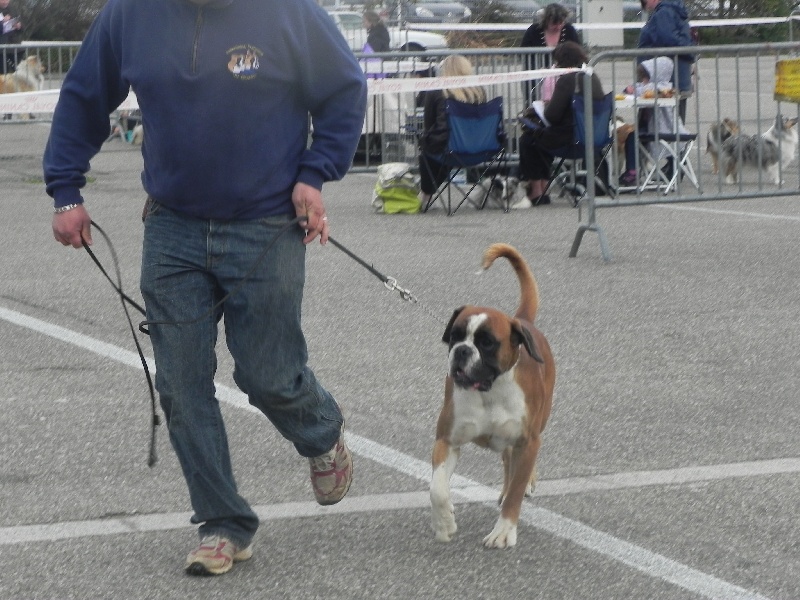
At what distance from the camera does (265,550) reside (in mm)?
4250

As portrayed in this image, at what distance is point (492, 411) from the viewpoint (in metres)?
4.20

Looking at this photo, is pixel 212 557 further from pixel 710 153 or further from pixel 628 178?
pixel 710 153

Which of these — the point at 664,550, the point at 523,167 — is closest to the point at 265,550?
the point at 664,550

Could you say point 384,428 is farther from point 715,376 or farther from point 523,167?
point 523,167

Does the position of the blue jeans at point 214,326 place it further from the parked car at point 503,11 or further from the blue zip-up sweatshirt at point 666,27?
the parked car at point 503,11

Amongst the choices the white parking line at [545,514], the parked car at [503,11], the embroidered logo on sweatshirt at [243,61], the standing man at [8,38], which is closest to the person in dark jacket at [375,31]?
the standing man at [8,38]

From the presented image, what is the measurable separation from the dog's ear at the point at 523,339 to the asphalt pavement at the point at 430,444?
1.97 feet

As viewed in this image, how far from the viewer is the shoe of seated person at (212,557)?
4.01 m

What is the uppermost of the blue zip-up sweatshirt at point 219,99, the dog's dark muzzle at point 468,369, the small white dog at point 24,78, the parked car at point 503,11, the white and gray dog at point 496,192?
the parked car at point 503,11

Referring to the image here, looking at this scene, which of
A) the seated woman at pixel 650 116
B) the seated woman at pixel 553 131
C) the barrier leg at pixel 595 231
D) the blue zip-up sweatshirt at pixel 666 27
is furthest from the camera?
the blue zip-up sweatshirt at pixel 666 27

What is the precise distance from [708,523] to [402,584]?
1.07 metres

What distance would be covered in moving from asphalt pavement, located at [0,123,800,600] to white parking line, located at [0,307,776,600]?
0.01 m

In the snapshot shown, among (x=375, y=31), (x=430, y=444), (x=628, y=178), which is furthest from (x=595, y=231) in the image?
(x=375, y=31)

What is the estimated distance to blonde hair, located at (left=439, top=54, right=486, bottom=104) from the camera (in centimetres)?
1255
